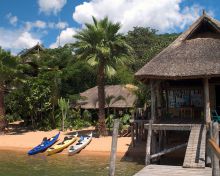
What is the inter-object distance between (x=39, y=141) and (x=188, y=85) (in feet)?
35.1

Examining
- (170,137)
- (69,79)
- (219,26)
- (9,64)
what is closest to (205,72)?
(219,26)

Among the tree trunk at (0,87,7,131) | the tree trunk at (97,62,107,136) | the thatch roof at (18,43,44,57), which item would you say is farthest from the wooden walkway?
the thatch roof at (18,43,44,57)

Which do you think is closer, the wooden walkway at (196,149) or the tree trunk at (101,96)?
the wooden walkway at (196,149)

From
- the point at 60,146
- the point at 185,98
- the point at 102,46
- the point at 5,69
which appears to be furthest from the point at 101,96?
the point at 5,69

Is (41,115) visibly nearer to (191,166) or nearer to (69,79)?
(69,79)

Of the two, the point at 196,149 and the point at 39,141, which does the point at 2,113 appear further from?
the point at 196,149

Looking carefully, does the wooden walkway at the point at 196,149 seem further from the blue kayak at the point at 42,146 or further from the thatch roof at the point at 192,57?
the blue kayak at the point at 42,146

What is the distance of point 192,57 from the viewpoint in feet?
55.6

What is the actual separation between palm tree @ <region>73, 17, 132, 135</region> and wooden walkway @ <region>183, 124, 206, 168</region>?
9.53 metres

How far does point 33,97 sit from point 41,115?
7.60 ft

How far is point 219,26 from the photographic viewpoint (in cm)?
1803

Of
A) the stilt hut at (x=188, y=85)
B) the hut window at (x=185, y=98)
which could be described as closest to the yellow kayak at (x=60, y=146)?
the stilt hut at (x=188, y=85)

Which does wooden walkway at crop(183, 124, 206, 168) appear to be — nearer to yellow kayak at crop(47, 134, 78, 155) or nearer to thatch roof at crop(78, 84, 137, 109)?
yellow kayak at crop(47, 134, 78, 155)

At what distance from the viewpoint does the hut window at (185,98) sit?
2133 cm
